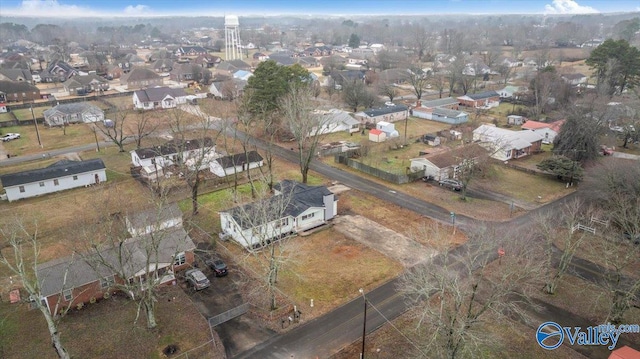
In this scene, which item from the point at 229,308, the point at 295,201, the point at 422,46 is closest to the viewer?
the point at 229,308

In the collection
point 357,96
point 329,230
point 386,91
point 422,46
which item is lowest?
point 329,230

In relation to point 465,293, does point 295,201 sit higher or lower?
lower

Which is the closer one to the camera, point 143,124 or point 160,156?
point 160,156

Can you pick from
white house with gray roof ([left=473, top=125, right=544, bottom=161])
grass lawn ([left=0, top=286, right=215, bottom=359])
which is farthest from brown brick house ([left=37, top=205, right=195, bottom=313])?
white house with gray roof ([left=473, top=125, right=544, bottom=161])

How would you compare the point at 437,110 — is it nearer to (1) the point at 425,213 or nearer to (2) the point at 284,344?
(1) the point at 425,213

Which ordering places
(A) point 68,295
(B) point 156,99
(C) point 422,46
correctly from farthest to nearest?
(C) point 422,46, (B) point 156,99, (A) point 68,295

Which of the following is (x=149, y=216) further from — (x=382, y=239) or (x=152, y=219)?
(x=382, y=239)

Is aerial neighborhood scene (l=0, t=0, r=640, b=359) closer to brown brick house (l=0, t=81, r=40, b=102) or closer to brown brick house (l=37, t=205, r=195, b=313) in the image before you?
brown brick house (l=37, t=205, r=195, b=313)

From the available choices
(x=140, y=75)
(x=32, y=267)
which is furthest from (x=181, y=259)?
(x=140, y=75)

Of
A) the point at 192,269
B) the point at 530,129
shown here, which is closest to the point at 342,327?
the point at 192,269
